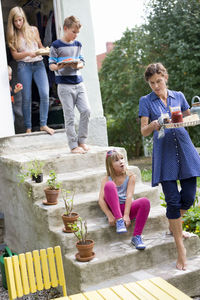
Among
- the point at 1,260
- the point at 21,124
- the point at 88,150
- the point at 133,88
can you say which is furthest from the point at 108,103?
the point at 1,260

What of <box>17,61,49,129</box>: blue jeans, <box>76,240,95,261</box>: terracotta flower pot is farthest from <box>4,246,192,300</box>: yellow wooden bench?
<box>17,61,49,129</box>: blue jeans

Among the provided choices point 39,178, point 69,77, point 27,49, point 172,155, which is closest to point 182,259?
point 172,155

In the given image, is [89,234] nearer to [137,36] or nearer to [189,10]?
[189,10]

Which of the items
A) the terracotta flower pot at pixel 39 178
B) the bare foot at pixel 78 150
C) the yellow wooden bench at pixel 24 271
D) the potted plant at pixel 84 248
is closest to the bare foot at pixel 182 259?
the potted plant at pixel 84 248

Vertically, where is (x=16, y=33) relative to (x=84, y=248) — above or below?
above

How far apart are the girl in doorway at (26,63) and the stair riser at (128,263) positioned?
10.4ft

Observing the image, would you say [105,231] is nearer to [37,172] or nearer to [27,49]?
[37,172]

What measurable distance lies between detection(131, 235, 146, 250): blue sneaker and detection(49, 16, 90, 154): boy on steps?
1.86 metres

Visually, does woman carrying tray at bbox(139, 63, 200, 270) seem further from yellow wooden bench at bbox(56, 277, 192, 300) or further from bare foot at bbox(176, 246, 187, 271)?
yellow wooden bench at bbox(56, 277, 192, 300)

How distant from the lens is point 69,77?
18.9 ft

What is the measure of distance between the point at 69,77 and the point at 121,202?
2129mm

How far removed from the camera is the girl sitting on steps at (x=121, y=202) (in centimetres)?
431

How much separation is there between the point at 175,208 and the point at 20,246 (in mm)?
2716

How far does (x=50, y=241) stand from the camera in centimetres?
461
